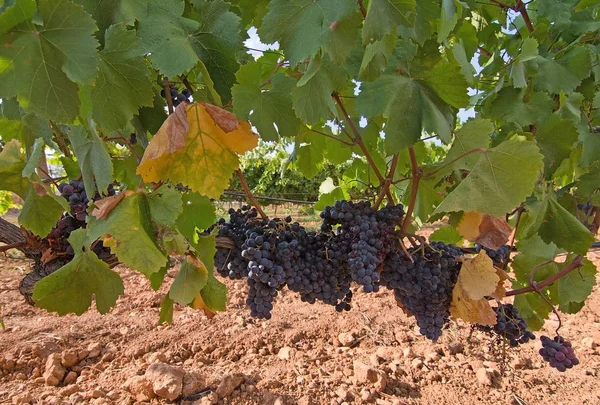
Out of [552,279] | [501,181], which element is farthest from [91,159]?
[552,279]

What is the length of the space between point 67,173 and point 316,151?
126 cm

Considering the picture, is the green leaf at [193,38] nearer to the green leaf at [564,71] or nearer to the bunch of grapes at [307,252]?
the bunch of grapes at [307,252]

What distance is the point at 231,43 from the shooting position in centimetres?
108

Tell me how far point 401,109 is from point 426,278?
24.4 inches

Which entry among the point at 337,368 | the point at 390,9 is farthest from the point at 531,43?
the point at 337,368

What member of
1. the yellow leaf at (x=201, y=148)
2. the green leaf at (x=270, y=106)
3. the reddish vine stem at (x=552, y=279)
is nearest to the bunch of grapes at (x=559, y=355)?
the reddish vine stem at (x=552, y=279)

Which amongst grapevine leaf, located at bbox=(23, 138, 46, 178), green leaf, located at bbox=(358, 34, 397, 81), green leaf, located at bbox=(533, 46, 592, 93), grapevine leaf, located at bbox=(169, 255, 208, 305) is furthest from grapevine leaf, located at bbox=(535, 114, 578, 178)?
grapevine leaf, located at bbox=(23, 138, 46, 178)

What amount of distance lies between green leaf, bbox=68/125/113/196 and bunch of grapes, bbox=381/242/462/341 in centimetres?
103

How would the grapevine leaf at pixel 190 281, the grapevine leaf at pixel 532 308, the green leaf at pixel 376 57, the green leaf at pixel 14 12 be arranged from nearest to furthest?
1. the green leaf at pixel 14 12
2. the green leaf at pixel 376 57
3. the grapevine leaf at pixel 190 281
4. the grapevine leaf at pixel 532 308

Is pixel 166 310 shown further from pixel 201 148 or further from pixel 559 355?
pixel 559 355

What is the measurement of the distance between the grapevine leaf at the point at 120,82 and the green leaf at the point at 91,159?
3.5 inches

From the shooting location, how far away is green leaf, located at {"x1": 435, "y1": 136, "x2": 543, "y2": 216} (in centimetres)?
120

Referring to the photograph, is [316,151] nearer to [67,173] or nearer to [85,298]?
[67,173]

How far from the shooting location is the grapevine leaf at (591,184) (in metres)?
1.80
